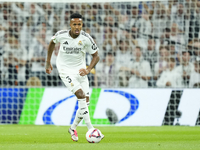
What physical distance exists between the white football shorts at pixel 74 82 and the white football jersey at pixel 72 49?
0.08 meters

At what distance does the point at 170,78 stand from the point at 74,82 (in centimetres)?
482

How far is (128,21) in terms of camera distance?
11711 millimetres

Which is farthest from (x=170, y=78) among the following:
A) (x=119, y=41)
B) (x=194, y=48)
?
(x=119, y=41)

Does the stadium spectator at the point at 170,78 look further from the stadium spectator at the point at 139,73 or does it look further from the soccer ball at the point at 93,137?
the soccer ball at the point at 93,137

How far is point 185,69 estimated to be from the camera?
10.8 m

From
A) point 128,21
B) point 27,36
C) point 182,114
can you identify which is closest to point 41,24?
point 27,36

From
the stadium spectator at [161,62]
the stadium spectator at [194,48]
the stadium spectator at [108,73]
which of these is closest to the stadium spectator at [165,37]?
the stadium spectator at [161,62]

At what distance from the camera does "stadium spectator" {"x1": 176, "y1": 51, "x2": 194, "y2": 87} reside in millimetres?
10727

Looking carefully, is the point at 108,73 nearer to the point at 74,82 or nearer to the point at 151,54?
the point at 151,54

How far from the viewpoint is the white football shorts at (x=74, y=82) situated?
6527 millimetres

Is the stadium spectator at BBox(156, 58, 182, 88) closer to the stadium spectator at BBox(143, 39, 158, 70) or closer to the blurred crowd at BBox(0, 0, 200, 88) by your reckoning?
the blurred crowd at BBox(0, 0, 200, 88)

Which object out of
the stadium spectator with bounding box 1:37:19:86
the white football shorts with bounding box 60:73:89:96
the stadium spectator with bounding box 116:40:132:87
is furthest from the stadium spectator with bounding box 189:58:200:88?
the stadium spectator with bounding box 1:37:19:86

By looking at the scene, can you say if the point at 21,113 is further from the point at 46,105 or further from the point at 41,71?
the point at 41,71

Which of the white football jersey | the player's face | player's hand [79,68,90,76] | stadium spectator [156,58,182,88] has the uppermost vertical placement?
the player's face
